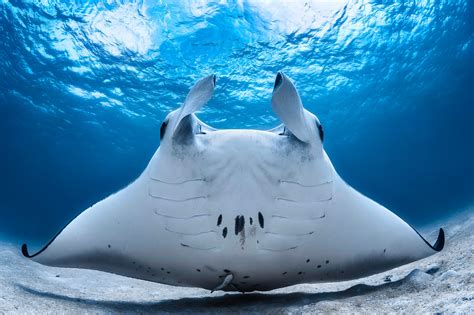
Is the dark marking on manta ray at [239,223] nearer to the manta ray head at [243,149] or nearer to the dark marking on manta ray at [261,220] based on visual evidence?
the dark marking on manta ray at [261,220]

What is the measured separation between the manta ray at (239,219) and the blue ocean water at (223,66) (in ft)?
32.8

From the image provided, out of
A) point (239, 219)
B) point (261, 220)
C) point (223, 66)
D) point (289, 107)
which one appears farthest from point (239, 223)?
point (223, 66)

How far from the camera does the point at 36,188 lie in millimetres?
43000

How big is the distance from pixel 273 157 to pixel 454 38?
17.2 metres

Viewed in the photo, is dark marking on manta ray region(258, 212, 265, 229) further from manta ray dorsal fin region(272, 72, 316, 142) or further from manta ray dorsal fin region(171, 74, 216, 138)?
manta ray dorsal fin region(171, 74, 216, 138)

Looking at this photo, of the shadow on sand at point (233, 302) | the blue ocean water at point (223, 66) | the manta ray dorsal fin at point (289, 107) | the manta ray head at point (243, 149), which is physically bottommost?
the shadow on sand at point (233, 302)

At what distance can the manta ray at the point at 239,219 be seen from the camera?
2168mm

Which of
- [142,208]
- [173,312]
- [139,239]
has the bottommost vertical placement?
[173,312]

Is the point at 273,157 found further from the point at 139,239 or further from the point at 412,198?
the point at 412,198

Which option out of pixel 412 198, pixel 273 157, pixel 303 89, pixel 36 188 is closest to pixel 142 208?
pixel 273 157

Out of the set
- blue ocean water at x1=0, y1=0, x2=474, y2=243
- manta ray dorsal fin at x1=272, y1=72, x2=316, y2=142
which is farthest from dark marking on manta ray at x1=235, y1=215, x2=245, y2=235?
blue ocean water at x1=0, y1=0, x2=474, y2=243

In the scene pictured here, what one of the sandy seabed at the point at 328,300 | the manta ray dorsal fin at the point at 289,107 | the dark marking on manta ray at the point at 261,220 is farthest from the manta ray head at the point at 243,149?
the sandy seabed at the point at 328,300

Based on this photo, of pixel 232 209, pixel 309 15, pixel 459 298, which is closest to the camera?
pixel 459 298

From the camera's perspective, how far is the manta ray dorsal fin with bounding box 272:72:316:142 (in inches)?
81.0
